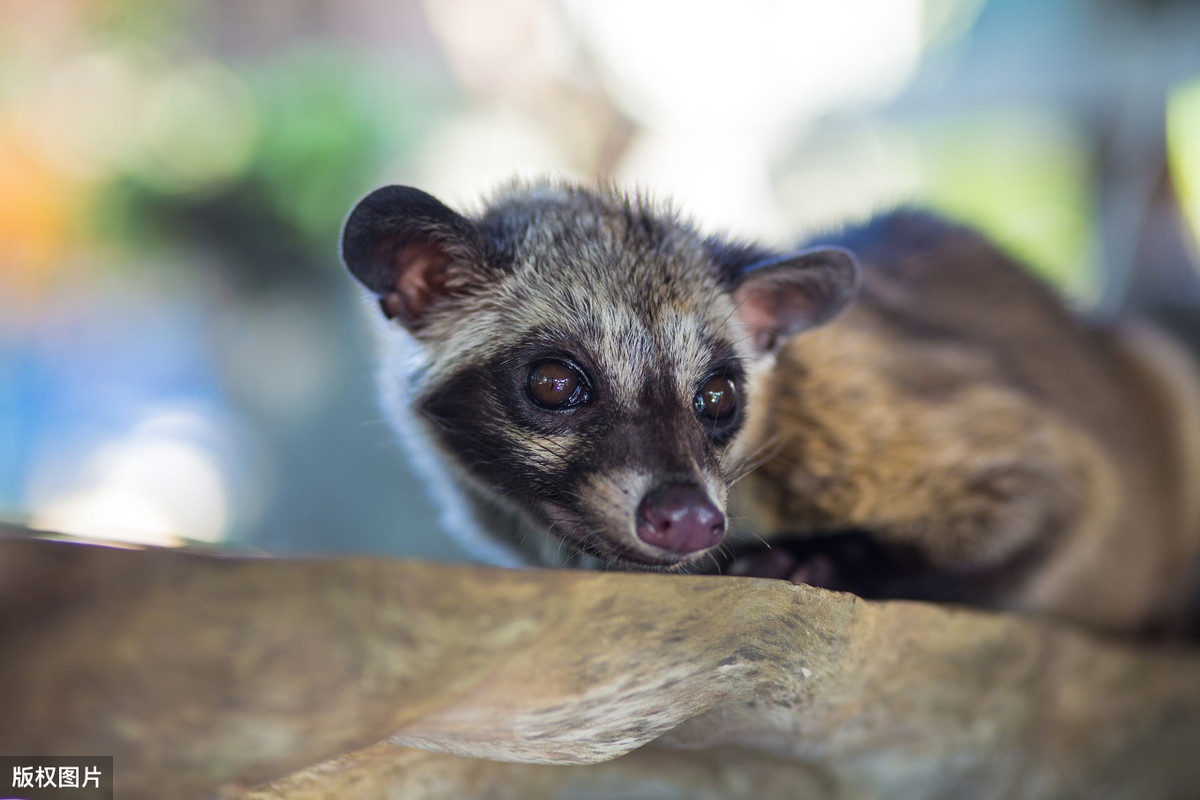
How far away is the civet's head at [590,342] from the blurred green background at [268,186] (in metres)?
4.90

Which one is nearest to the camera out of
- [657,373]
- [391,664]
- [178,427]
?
[391,664]

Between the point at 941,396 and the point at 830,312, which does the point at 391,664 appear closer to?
the point at 830,312

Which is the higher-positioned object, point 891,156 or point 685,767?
point 891,156

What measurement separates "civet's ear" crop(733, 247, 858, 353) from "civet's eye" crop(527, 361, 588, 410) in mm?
632

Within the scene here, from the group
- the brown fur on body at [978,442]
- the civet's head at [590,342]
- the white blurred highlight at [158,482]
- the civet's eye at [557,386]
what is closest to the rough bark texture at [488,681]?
the civet's head at [590,342]

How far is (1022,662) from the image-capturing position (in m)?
2.45

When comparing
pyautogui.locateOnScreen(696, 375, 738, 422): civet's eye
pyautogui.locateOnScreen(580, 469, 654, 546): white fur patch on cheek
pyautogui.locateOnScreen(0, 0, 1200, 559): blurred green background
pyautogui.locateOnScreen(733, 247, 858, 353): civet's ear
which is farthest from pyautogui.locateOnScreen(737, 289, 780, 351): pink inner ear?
pyautogui.locateOnScreen(0, 0, 1200, 559): blurred green background

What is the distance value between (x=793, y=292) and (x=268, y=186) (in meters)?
6.79

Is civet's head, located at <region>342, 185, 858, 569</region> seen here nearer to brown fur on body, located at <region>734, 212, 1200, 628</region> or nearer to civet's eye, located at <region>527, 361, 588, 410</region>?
civet's eye, located at <region>527, 361, 588, 410</region>

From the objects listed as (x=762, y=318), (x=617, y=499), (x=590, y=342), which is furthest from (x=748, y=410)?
(x=617, y=499)

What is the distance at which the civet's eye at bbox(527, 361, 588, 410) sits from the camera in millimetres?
2113

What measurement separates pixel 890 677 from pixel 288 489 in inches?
281

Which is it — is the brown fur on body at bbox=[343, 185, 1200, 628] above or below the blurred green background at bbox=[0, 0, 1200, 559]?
below

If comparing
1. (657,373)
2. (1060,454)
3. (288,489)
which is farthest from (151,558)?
(288,489)
